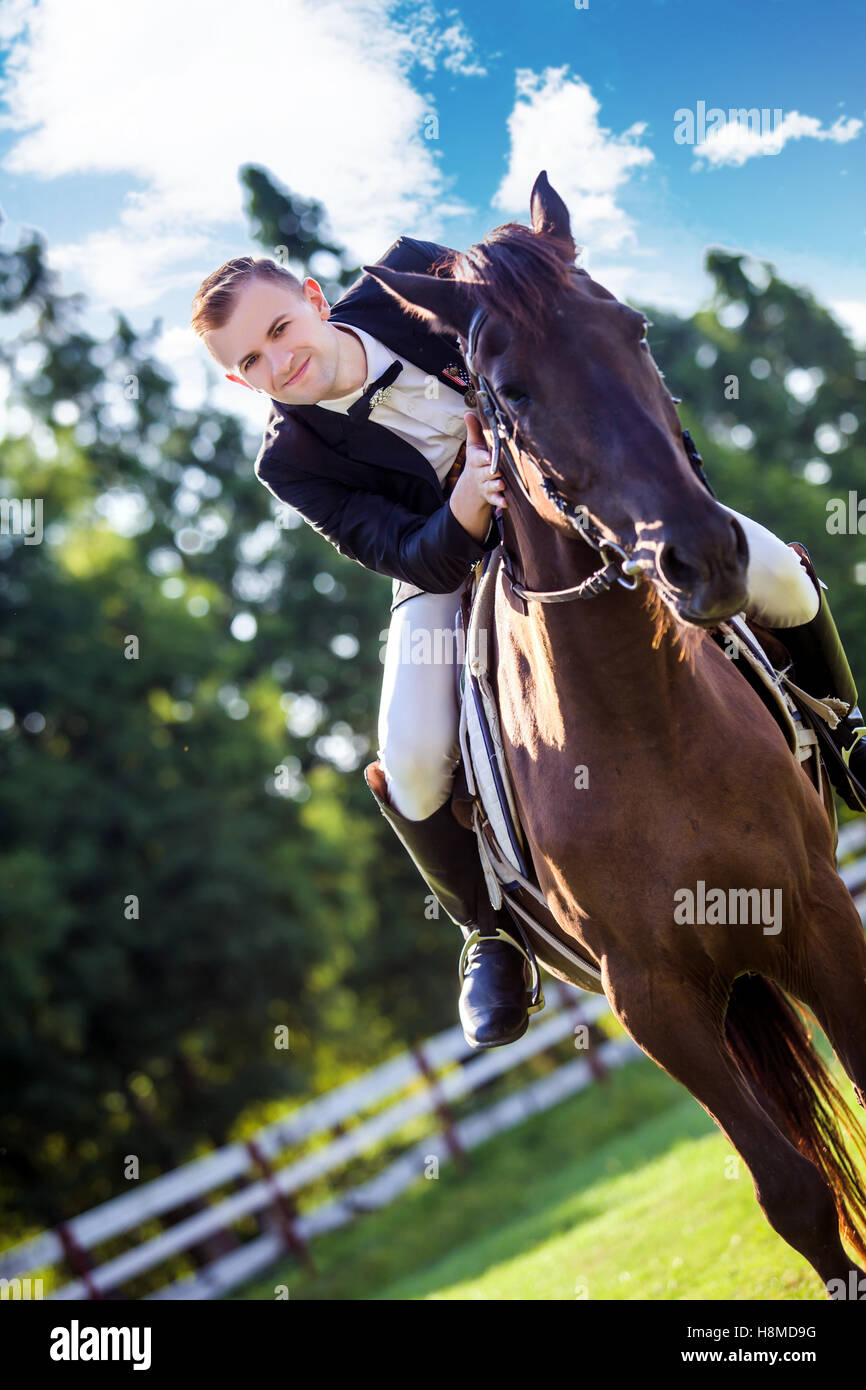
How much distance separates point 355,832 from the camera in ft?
99.6

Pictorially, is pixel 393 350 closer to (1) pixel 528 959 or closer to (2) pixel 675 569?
(2) pixel 675 569

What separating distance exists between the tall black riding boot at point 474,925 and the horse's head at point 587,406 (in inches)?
87.3

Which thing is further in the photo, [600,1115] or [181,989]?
[181,989]

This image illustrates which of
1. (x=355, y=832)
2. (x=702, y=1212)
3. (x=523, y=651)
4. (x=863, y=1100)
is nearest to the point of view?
(x=863, y=1100)

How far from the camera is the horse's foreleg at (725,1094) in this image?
3.70 meters

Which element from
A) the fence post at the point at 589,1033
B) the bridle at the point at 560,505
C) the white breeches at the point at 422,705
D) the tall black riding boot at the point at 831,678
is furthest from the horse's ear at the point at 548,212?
the fence post at the point at 589,1033

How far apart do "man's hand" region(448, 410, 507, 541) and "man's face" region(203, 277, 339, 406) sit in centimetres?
105

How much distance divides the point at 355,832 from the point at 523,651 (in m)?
26.5

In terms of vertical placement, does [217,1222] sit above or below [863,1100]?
below

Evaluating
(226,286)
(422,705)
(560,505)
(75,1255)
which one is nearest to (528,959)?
(422,705)

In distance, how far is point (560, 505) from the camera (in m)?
3.32

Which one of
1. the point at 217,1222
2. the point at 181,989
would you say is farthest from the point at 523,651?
the point at 181,989

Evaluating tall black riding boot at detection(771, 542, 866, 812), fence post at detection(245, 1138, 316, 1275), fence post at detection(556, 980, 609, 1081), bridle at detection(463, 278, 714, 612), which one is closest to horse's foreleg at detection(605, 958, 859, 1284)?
bridle at detection(463, 278, 714, 612)
